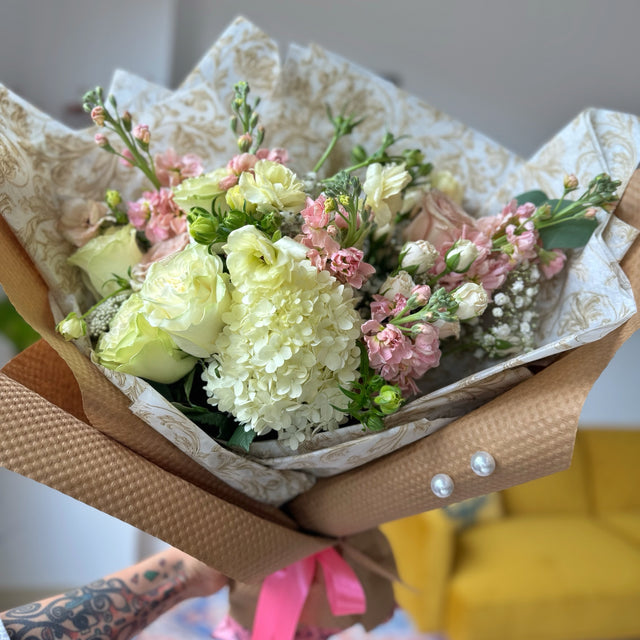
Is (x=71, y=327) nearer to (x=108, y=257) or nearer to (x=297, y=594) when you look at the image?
(x=108, y=257)

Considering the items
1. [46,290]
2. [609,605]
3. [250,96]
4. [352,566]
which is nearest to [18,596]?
[352,566]

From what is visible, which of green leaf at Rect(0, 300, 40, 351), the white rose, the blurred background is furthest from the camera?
the blurred background

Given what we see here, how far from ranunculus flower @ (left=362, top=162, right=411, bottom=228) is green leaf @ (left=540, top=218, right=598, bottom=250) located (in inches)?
6.0

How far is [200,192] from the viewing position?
0.53 metres

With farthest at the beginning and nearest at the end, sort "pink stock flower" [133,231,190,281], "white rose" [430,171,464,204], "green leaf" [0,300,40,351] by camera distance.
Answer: "green leaf" [0,300,40,351], "white rose" [430,171,464,204], "pink stock flower" [133,231,190,281]

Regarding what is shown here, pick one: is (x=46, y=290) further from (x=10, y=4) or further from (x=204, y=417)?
(x=10, y=4)

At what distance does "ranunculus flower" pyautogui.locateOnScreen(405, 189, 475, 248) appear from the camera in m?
0.58

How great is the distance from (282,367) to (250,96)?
1.33 ft

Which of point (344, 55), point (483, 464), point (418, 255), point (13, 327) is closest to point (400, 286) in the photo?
point (418, 255)

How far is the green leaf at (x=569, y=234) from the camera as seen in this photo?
1.89 ft

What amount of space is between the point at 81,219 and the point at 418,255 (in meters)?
0.33

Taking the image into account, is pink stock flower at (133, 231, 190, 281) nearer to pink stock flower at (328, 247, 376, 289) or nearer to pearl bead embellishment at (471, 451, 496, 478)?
pink stock flower at (328, 247, 376, 289)

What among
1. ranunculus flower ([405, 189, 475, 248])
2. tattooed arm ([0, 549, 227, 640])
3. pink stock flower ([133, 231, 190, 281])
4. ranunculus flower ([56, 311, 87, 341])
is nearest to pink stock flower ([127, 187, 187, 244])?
pink stock flower ([133, 231, 190, 281])

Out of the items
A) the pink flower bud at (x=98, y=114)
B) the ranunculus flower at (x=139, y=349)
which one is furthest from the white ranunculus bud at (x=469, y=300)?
the pink flower bud at (x=98, y=114)
